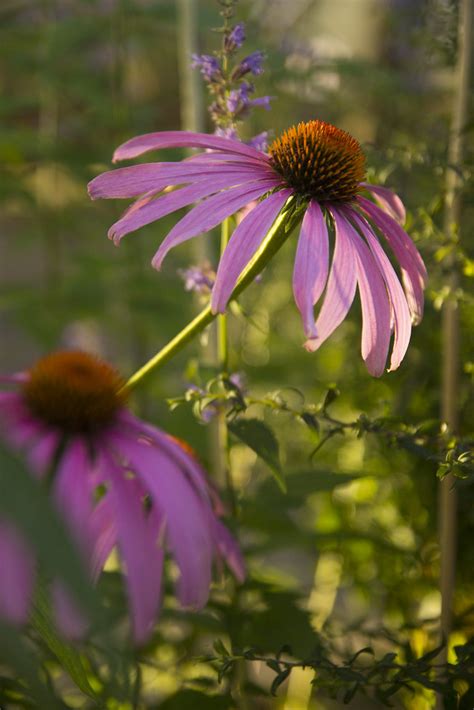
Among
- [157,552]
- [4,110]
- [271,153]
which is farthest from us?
[4,110]

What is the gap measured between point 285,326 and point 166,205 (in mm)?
828

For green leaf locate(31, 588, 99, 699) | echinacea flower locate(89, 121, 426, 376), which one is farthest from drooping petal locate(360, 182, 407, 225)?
green leaf locate(31, 588, 99, 699)

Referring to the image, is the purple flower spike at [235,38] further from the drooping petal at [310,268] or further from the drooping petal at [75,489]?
the drooping petal at [75,489]

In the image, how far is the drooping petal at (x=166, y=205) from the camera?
337mm

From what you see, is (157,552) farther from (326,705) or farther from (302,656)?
(326,705)

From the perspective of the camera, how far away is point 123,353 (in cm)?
143

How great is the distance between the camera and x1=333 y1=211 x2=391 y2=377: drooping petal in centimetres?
35

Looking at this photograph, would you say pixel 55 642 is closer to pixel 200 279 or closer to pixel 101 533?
pixel 101 533

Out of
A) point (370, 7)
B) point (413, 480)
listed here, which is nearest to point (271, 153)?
point (413, 480)

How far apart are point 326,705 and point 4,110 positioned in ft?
3.16

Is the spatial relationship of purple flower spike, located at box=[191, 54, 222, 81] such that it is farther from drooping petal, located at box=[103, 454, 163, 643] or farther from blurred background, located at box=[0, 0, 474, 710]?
drooping petal, located at box=[103, 454, 163, 643]

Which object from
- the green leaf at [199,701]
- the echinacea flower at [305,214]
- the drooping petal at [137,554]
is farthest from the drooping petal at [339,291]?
the green leaf at [199,701]

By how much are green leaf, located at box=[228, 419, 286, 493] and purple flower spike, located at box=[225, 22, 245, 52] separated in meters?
0.20

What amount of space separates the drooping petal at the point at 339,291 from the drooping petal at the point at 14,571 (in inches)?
6.3
